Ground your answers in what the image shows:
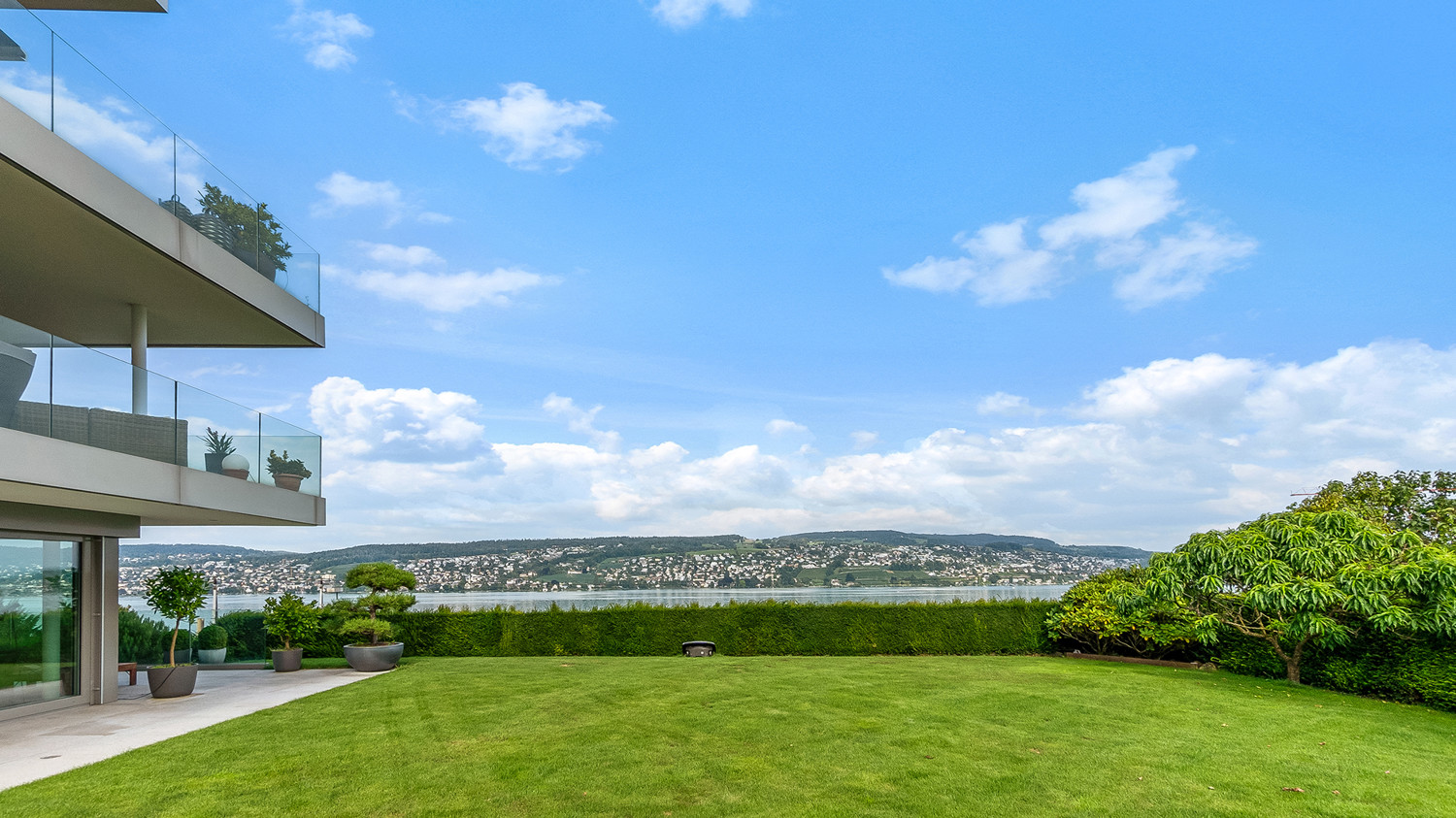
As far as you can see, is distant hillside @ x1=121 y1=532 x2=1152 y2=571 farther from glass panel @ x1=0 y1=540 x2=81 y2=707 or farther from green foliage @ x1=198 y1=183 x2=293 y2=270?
green foliage @ x1=198 y1=183 x2=293 y2=270

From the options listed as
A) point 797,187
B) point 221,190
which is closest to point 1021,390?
point 797,187

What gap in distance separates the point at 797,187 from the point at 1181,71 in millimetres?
15259

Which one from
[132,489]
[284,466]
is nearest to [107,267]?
[132,489]

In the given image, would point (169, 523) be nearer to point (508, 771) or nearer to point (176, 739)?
point (176, 739)

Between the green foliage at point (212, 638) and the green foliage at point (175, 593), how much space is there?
228 inches

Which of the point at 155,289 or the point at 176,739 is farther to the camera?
the point at 155,289

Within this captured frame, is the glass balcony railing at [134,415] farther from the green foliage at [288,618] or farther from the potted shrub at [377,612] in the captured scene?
the green foliage at [288,618]

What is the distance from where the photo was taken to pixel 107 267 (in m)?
12.1

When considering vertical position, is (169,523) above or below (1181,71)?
below

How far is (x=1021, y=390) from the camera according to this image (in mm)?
33281

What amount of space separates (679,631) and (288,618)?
30.4 feet

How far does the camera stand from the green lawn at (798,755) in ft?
22.6

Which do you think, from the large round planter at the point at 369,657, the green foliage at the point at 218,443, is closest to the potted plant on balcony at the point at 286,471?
the green foliage at the point at 218,443

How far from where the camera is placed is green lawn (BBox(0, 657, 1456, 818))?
6.89 meters
